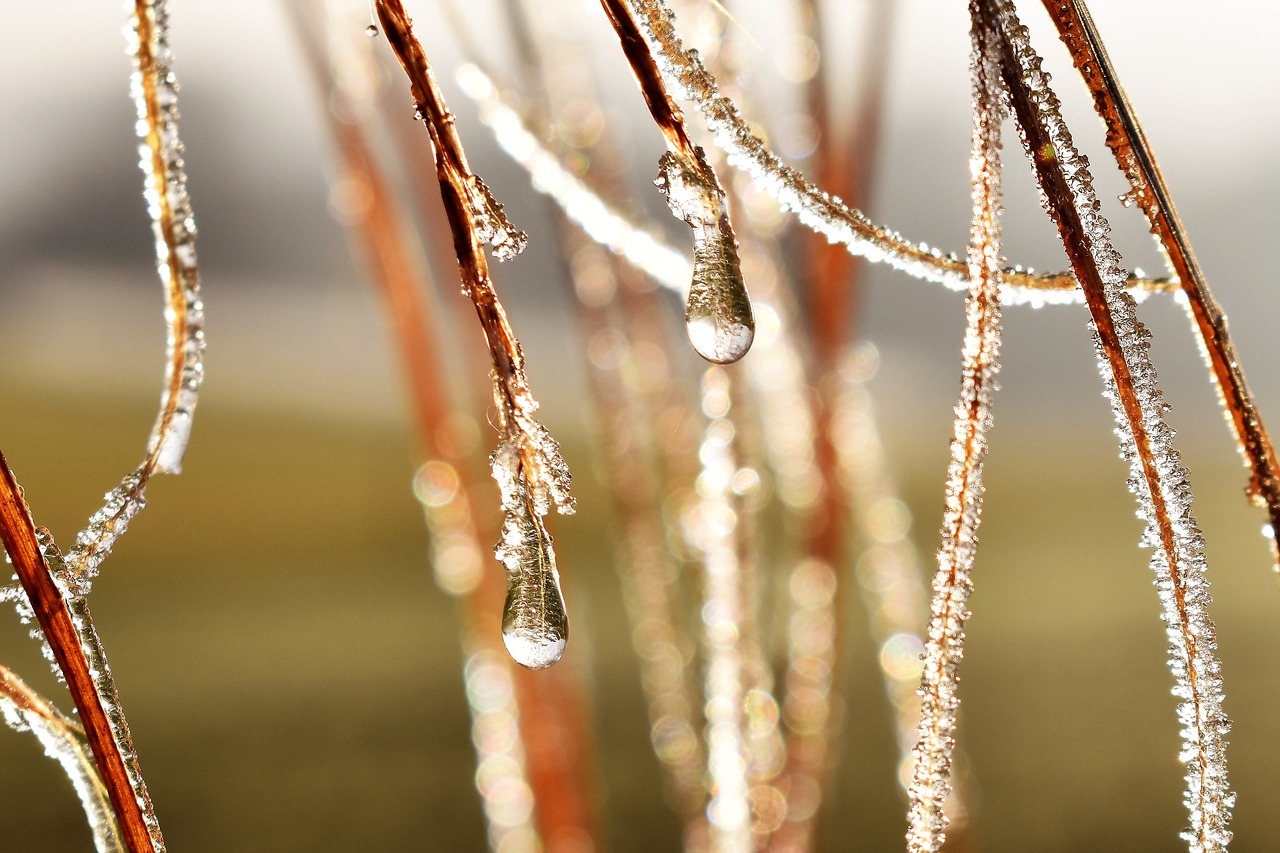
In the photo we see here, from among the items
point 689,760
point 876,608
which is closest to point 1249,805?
point 876,608

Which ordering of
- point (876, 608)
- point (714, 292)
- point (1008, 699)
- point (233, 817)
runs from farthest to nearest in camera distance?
point (1008, 699) → point (233, 817) → point (876, 608) → point (714, 292)

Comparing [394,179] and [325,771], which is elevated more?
[394,179]

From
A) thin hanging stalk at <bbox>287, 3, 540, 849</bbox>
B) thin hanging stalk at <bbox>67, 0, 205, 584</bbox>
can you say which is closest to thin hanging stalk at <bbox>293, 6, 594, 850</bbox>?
thin hanging stalk at <bbox>287, 3, 540, 849</bbox>

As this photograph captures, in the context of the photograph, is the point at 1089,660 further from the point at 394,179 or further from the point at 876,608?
the point at 394,179

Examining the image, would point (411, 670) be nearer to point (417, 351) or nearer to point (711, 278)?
point (417, 351)

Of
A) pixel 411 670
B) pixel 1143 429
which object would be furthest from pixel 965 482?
pixel 411 670

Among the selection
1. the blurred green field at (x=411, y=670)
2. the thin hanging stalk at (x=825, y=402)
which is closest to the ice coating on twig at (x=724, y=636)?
the thin hanging stalk at (x=825, y=402)

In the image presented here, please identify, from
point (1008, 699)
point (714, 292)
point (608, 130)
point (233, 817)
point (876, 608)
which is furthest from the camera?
point (1008, 699)
